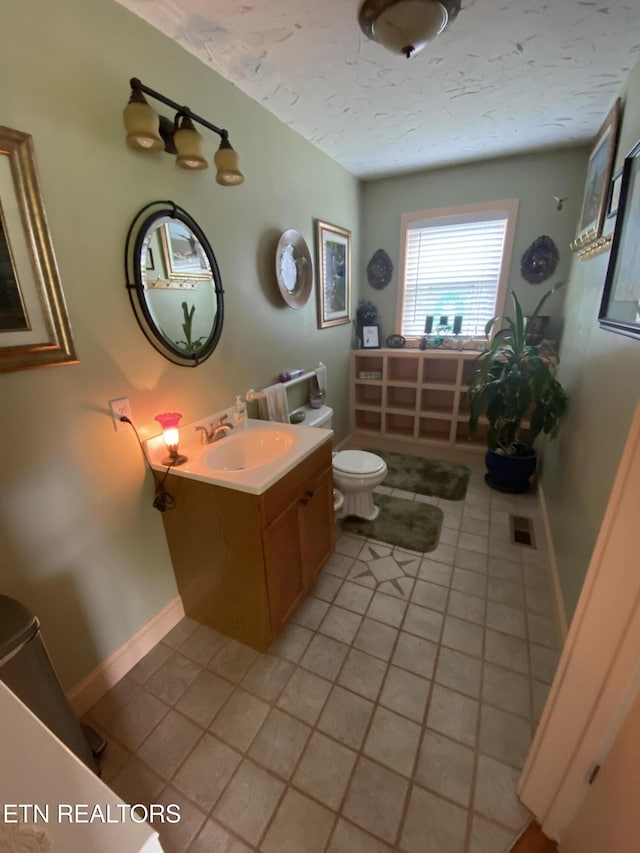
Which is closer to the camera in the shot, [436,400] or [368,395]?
[436,400]

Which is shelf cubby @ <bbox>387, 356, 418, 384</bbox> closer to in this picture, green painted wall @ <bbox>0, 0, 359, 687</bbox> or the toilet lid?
the toilet lid

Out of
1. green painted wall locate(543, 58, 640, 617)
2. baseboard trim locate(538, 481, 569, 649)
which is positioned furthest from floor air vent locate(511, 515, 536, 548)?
green painted wall locate(543, 58, 640, 617)

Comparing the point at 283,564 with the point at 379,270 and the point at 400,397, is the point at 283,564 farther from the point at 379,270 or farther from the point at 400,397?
the point at 379,270

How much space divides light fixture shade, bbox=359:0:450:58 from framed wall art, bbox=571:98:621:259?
1.18 m

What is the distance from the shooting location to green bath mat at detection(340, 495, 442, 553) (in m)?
2.17

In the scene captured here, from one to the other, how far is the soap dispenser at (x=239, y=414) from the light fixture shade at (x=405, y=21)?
149 centimetres

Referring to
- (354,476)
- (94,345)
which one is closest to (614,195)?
(354,476)

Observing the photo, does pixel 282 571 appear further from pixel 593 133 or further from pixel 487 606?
pixel 593 133

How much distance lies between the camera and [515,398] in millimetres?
2277

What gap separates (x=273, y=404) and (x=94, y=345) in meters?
0.99

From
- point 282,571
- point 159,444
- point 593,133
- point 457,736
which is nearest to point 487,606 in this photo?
point 457,736

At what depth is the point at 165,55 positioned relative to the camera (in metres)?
1.31

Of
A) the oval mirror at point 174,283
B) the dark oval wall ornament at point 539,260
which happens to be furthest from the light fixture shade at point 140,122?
the dark oval wall ornament at point 539,260

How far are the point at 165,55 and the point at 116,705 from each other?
8.11 ft
